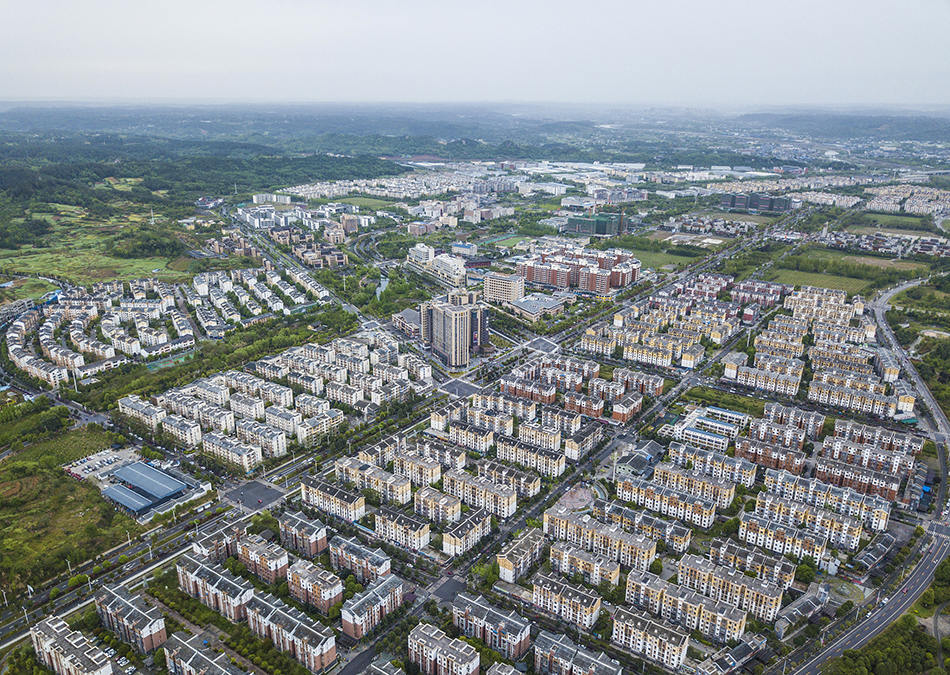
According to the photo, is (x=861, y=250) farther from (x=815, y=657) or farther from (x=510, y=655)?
(x=510, y=655)

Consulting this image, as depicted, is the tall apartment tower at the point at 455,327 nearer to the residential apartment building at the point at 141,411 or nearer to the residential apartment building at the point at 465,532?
the residential apartment building at the point at 465,532

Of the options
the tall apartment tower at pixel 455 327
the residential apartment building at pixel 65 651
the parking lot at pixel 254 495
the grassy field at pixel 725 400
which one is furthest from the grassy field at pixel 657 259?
the residential apartment building at pixel 65 651

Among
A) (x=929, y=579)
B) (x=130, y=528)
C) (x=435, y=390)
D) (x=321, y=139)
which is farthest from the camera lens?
(x=321, y=139)

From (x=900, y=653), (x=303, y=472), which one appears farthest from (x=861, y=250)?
(x=303, y=472)

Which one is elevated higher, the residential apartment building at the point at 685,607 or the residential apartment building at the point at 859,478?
the residential apartment building at the point at 859,478

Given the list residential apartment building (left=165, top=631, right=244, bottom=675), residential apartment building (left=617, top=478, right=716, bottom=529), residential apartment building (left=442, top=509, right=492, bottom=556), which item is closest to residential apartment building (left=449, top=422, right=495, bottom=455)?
residential apartment building (left=442, top=509, right=492, bottom=556)

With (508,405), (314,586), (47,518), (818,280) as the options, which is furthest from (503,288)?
(47,518)

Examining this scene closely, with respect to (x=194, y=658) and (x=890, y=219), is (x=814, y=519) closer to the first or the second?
(x=194, y=658)

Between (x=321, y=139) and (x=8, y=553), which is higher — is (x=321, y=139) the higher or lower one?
the higher one
